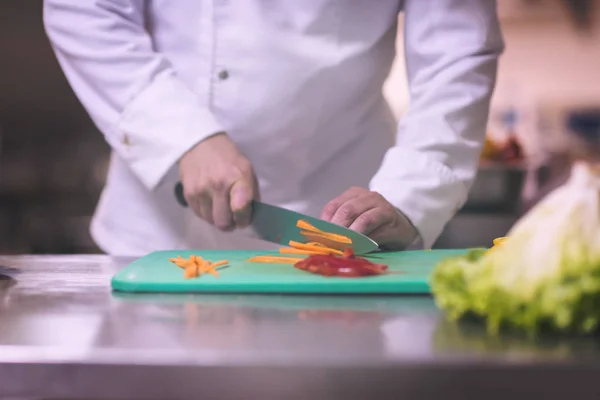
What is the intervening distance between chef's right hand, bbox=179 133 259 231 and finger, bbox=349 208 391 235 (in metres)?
0.15

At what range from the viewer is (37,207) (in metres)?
3.00

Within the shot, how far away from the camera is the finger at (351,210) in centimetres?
100

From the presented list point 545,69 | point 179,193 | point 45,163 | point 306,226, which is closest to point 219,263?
point 306,226

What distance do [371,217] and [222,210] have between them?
21 centimetres

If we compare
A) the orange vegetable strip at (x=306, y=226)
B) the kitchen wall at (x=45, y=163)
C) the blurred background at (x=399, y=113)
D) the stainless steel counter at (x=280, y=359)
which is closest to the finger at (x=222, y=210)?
A: the orange vegetable strip at (x=306, y=226)

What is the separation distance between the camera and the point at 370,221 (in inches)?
39.9

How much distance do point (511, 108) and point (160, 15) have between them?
10.2 feet

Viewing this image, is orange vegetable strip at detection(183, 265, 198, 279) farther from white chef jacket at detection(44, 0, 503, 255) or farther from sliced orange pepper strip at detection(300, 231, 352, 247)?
white chef jacket at detection(44, 0, 503, 255)

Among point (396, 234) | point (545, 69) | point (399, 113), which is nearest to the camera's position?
point (396, 234)

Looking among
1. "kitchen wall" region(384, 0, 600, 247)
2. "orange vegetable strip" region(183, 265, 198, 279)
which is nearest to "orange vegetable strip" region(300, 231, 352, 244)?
"orange vegetable strip" region(183, 265, 198, 279)

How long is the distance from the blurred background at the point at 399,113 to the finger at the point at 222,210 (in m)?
1.29

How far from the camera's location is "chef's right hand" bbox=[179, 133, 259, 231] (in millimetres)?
1007

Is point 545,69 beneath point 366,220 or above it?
above

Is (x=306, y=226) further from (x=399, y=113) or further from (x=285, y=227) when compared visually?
(x=399, y=113)
